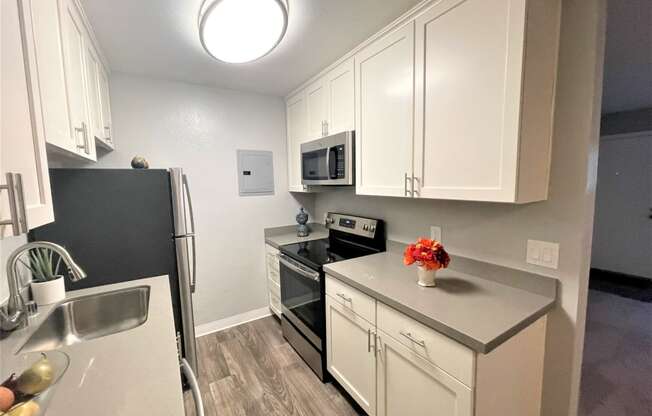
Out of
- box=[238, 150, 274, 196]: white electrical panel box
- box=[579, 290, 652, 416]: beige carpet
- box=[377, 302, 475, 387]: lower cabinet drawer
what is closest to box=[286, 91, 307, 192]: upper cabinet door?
box=[238, 150, 274, 196]: white electrical panel box

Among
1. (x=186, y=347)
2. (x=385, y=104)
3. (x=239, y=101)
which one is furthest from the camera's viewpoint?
(x=239, y=101)

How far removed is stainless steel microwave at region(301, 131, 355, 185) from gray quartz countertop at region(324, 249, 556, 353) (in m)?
0.71

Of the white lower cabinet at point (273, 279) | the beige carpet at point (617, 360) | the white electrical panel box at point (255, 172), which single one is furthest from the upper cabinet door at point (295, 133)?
the beige carpet at point (617, 360)

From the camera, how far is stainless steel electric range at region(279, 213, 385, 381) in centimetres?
195

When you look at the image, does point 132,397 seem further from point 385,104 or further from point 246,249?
point 246,249

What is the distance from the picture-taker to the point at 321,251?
2.30 metres

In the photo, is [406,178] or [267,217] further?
[267,217]

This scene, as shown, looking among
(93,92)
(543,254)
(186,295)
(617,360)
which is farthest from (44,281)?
(617,360)

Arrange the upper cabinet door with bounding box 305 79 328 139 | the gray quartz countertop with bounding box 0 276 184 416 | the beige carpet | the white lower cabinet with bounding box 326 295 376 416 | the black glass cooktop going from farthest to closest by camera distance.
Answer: the upper cabinet door with bounding box 305 79 328 139, the black glass cooktop, the beige carpet, the white lower cabinet with bounding box 326 295 376 416, the gray quartz countertop with bounding box 0 276 184 416

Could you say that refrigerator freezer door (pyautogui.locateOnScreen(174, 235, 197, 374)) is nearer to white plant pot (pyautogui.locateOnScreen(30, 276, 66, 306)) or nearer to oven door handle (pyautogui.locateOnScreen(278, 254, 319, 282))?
white plant pot (pyautogui.locateOnScreen(30, 276, 66, 306))

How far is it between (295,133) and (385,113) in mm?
1299

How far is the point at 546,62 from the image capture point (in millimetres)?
1178

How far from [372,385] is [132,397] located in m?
1.19

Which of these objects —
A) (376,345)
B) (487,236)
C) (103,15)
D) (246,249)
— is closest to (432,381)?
(376,345)
